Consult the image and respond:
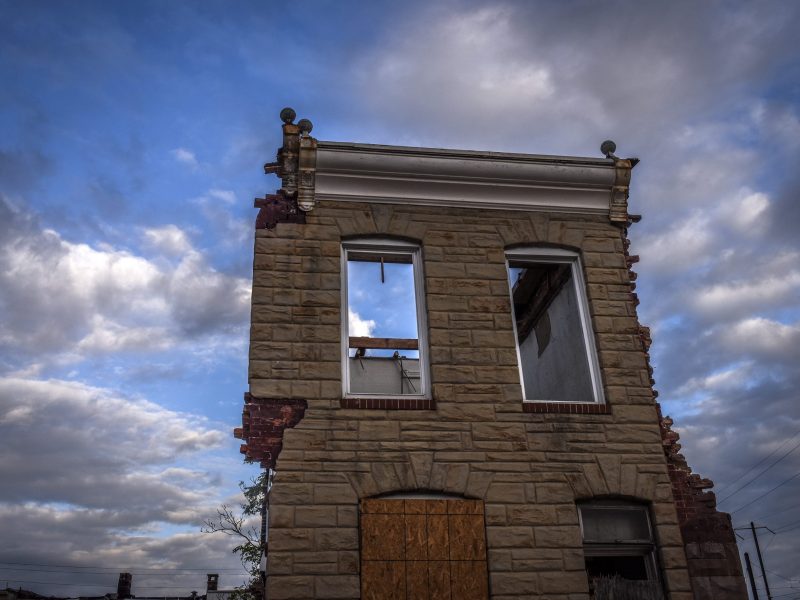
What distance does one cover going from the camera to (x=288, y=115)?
383 inches

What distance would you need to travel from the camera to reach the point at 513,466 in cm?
814

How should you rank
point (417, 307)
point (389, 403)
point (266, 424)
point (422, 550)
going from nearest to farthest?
point (422, 550) < point (266, 424) < point (389, 403) < point (417, 307)

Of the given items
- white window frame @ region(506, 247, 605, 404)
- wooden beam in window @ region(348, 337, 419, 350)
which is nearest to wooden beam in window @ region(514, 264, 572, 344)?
white window frame @ region(506, 247, 605, 404)

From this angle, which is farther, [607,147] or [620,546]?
[607,147]

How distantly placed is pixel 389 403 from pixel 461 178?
3358 mm

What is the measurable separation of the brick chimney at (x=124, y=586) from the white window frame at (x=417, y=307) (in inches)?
1066

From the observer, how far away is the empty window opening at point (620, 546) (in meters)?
7.92

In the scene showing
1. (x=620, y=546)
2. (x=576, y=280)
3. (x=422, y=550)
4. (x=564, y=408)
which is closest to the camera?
(x=422, y=550)

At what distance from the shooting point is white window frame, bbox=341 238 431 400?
8.38 metres

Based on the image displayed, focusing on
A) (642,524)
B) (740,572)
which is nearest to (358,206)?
(642,524)

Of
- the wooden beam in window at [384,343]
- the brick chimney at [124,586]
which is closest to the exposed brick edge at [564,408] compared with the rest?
the wooden beam in window at [384,343]

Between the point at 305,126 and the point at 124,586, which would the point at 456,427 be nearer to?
the point at 305,126

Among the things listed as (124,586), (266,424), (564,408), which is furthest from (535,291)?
(124,586)

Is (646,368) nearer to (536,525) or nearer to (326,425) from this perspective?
(536,525)
